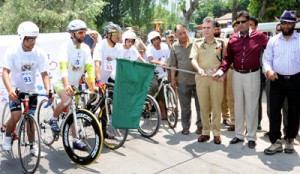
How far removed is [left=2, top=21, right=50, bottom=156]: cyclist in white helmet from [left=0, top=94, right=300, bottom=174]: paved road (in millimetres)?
430

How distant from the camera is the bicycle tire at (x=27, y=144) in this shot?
4750 mm

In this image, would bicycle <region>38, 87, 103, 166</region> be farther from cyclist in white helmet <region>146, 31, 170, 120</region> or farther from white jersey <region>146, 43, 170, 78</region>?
white jersey <region>146, 43, 170, 78</region>

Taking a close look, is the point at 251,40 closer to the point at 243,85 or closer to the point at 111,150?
the point at 243,85

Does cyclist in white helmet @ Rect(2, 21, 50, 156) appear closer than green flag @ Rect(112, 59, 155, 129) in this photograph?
Yes

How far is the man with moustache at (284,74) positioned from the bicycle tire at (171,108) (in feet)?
6.40

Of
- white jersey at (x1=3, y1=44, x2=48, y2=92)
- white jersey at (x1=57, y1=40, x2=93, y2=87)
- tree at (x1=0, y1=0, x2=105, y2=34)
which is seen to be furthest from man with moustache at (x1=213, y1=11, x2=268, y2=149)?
tree at (x1=0, y1=0, x2=105, y2=34)

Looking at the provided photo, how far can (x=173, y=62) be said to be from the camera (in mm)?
6516

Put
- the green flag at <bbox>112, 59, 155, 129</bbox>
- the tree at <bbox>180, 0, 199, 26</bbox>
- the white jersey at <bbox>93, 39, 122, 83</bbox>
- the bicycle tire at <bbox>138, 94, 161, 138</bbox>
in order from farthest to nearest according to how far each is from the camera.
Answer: the tree at <bbox>180, 0, 199, 26</bbox> → the bicycle tire at <bbox>138, 94, 161, 138</bbox> → the white jersey at <bbox>93, 39, 122, 83</bbox> → the green flag at <bbox>112, 59, 155, 129</bbox>

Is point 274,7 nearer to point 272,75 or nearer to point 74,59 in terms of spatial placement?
point 272,75

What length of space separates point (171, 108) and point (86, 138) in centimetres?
237

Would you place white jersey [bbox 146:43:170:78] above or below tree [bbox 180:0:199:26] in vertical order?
below

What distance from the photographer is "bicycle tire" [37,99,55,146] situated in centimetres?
576

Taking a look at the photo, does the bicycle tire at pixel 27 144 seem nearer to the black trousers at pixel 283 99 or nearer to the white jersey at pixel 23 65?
the white jersey at pixel 23 65

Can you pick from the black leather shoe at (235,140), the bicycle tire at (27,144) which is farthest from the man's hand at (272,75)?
the bicycle tire at (27,144)
